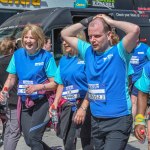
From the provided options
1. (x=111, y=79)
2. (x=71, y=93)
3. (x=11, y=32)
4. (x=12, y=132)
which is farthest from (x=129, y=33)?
(x=11, y=32)

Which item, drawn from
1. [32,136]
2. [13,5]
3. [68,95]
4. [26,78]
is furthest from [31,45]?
[13,5]

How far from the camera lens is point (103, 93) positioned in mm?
3914

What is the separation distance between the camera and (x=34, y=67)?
4.86 m

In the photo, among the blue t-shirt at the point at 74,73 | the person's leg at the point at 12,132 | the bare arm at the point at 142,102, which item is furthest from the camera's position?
the person's leg at the point at 12,132

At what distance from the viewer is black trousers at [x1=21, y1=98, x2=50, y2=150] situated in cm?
486

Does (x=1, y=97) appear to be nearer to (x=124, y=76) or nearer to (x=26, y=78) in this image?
(x=26, y=78)

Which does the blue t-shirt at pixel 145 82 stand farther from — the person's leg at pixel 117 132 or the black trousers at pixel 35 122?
the black trousers at pixel 35 122

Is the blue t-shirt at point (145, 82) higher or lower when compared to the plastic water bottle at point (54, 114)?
higher

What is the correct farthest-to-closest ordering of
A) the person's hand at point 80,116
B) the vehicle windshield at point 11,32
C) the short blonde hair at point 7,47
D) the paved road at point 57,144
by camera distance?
the vehicle windshield at point 11,32, the paved road at point 57,144, the short blonde hair at point 7,47, the person's hand at point 80,116

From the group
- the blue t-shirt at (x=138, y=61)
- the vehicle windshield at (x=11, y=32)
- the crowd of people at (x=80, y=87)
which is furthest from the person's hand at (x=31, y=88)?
the vehicle windshield at (x=11, y=32)

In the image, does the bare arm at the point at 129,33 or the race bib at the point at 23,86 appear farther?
the race bib at the point at 23,86

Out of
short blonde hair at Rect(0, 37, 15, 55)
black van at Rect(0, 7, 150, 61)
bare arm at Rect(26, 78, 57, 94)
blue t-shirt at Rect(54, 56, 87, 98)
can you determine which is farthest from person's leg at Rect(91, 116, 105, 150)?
black van at Rect(0, 7, 150, 61)

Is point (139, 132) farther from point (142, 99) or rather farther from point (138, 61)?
point (138, 61)

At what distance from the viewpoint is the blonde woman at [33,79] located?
4848mm
